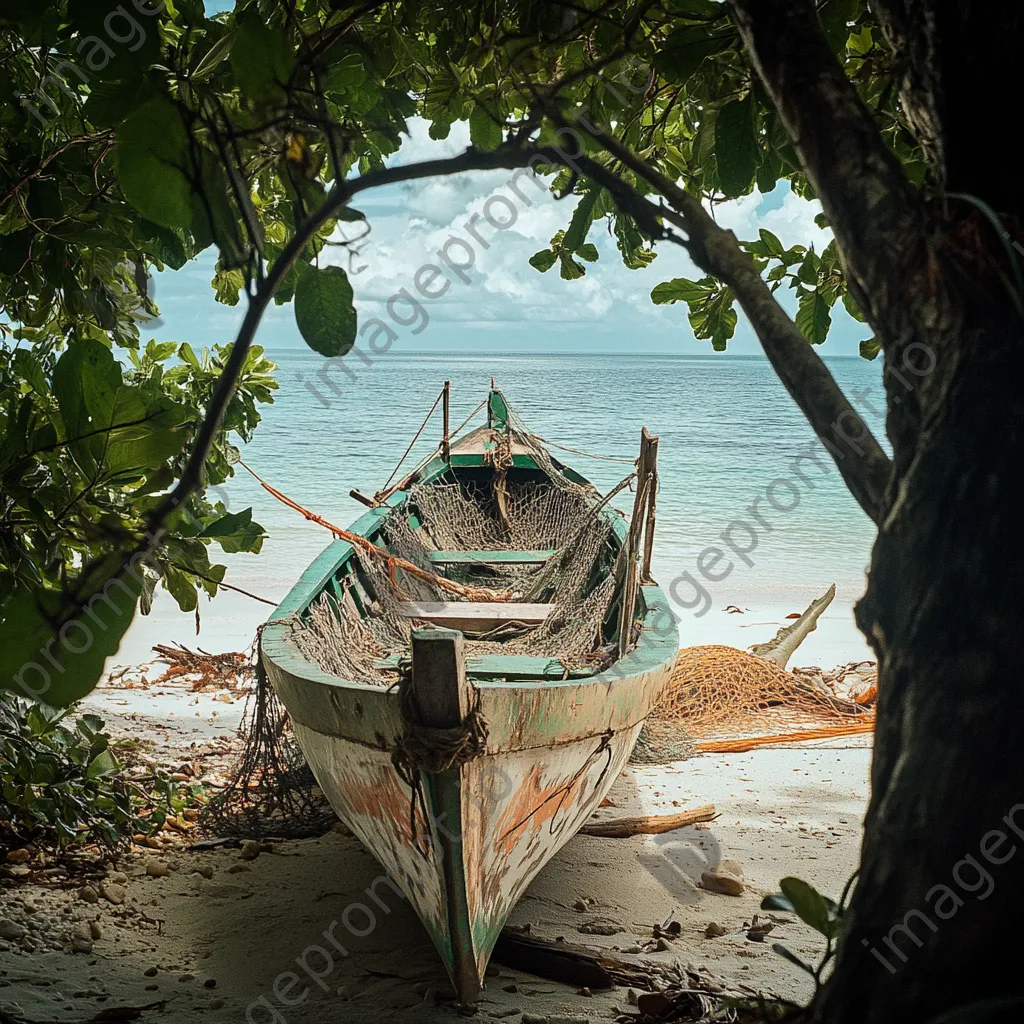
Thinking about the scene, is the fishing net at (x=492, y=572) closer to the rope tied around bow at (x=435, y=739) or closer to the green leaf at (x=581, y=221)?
the rope tied around bow at (x=435, y=739)

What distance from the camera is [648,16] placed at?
4.61 feet

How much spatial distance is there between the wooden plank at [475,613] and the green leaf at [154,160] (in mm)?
3806

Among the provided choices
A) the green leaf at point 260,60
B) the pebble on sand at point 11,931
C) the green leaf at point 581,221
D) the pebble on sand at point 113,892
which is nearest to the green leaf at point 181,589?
the green leaf at point 581,221

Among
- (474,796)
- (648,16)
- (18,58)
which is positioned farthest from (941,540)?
(474,796)

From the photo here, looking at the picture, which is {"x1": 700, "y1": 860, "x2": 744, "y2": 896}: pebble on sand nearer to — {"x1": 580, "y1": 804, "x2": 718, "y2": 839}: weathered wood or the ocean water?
{"x1": 580, "y1": 804, "x2": 718, "y2": 839}: weathered wood

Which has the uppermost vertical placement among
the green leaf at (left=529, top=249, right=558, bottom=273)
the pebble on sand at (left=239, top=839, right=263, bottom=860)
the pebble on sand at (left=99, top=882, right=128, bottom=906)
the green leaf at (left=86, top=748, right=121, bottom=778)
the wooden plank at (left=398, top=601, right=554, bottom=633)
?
the green leaf at (left=529, top=249, right=558, bottom=273)

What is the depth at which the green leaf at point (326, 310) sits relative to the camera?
25.7 inches

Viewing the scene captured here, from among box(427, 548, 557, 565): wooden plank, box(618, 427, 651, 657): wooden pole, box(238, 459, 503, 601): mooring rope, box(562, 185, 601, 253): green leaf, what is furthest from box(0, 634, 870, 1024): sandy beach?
box(562, 185, 601, 253): green leaf

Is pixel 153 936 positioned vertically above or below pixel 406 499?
below

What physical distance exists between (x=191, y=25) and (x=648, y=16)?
0.74 m

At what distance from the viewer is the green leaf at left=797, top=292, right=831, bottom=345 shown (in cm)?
143

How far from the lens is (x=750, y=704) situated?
6070 millimetres

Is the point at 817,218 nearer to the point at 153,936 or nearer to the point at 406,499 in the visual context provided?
the point at 153,936

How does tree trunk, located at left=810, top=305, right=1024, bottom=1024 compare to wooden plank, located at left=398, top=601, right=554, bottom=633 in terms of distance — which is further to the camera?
wooden plank, located at left=398, top=601, right=554, bottom=633
